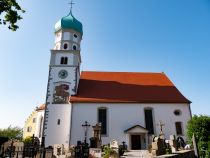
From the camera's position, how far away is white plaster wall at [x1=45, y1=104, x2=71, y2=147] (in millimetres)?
20734

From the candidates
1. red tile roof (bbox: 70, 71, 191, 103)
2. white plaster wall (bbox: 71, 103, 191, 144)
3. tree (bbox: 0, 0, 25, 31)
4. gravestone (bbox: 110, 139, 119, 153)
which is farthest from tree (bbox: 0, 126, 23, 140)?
tree (bbox: 0, 0, 25, 31)

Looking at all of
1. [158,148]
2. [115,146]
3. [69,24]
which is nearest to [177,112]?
[115,146]

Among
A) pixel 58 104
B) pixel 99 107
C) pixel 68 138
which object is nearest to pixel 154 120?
pixel 99 107

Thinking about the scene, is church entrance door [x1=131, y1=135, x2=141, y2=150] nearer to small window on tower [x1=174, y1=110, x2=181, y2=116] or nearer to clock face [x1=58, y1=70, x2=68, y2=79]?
small window on tower [x1=174, y1=110, x2=181, y2=116]

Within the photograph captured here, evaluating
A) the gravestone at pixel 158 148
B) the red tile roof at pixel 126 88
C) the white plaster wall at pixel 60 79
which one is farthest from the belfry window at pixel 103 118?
the gravestone at pixel 158 148

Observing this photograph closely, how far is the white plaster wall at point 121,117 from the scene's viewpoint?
21.1 m

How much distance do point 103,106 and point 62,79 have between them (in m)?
6.13

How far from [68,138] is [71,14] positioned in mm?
18003

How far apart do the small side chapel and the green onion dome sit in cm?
14

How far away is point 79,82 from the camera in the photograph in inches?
1033

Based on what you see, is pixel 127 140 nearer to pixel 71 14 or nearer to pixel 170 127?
pixel 170 127

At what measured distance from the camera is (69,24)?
88.7 feet

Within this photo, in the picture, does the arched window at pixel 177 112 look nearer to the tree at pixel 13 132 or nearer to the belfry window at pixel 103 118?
the belfry window at pixel 103 118

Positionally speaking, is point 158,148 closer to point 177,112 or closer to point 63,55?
point 177,112
